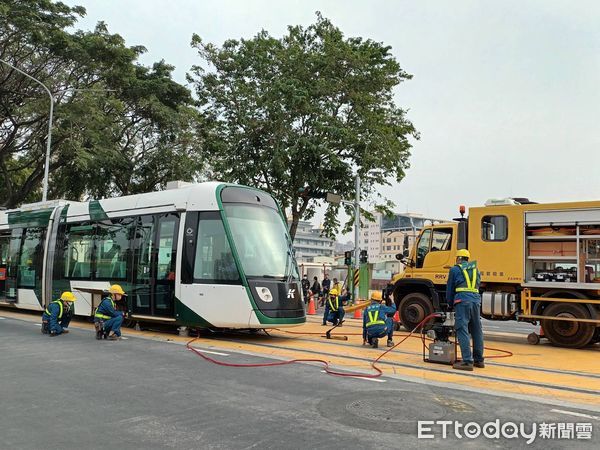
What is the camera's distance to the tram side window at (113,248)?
40.8ft

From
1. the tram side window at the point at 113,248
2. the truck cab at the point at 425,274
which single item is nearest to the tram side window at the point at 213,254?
the tram side window at the point at 113,248

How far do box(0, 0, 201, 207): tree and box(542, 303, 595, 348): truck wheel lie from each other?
680 inches

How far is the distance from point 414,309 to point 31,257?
11.2 meters

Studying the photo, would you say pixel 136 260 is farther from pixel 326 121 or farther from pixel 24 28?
pixel 24 28

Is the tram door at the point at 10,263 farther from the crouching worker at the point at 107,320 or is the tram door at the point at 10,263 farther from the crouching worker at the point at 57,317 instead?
the crouching worker at the point at 107,320

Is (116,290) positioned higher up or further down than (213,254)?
further down

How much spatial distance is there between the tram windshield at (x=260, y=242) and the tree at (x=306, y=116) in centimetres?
957

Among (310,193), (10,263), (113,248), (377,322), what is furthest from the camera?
(310,193)

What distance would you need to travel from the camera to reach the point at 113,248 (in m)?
12.8

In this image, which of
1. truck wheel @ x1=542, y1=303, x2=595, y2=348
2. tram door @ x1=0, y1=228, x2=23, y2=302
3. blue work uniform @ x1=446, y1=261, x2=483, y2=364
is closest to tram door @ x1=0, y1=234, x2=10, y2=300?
tram door @ x1=0, y1=228, x2=23, y2=302

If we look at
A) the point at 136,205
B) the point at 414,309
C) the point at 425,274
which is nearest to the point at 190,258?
the point at 136,205

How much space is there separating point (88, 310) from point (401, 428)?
10.6m

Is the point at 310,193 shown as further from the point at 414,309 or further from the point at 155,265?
the point at 155,265

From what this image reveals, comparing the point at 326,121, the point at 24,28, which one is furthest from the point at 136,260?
the point at 24,28
